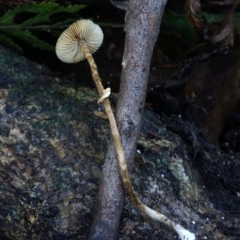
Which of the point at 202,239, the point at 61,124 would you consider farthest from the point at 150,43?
the point at 202,239

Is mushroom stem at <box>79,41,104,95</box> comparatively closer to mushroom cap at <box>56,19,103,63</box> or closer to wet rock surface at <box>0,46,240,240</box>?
mushroom cap at <box>56,19,103,63</box>

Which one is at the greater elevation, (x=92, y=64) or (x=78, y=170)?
(x=92, y=64)

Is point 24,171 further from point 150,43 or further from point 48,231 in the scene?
point 150,43

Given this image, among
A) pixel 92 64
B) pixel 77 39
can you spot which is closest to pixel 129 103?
pixel 92 64

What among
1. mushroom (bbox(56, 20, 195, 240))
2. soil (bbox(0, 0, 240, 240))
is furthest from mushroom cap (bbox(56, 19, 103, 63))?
soil (bbox(0, 0, 240, 240))

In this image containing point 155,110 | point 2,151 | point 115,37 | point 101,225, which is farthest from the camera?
point 115,37

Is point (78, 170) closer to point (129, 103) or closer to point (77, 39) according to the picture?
point (129, 103)
